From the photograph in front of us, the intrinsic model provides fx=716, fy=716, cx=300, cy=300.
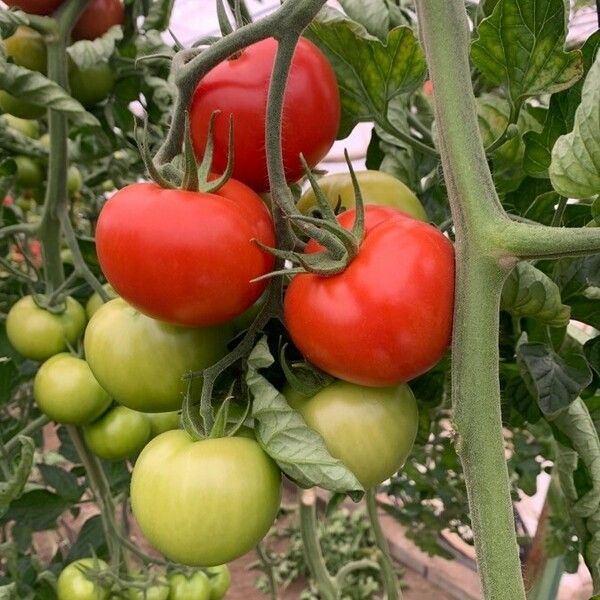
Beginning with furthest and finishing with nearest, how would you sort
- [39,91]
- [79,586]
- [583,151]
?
[79,586]
[39,91]
[583,151]

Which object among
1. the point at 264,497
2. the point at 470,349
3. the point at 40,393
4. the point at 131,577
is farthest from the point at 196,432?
the point at 131,577

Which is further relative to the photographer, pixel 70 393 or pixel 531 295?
pixel 70 393

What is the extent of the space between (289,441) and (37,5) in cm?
69

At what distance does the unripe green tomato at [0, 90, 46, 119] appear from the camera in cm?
92

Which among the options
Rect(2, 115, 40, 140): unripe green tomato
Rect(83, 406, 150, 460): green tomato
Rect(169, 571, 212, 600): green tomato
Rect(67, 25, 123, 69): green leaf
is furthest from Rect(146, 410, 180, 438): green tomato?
Rect(2, 115, 40, 140): unripe green tomato

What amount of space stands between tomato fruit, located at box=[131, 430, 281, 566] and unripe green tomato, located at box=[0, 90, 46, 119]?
24.9 inches

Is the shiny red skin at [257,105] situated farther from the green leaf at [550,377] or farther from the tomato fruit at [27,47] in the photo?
the tomato fruit at [27,47]

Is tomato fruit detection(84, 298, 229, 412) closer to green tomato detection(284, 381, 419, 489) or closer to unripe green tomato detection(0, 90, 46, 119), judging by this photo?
green tomato detection(284, 381, 419, 489)

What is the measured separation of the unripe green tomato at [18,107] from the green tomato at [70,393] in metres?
0.33

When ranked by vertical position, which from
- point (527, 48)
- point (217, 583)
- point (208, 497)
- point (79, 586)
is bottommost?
point (217, 583)

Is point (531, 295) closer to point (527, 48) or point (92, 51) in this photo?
point (527, 48)

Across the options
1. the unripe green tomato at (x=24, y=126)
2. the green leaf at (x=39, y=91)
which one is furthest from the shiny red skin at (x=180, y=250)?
the unripe green tomato at (x=24, y=126)

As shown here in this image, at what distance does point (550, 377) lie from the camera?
471 millimetres

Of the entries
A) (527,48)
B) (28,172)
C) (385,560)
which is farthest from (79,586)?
(527,48)
